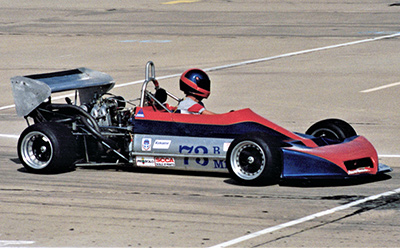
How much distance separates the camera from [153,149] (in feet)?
32.9

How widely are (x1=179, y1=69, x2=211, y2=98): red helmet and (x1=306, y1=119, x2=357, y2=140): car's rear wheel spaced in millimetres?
1414

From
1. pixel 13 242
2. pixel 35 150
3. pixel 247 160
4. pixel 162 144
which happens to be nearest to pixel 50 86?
pixel 35 150

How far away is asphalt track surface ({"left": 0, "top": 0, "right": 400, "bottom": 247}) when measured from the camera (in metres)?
7.80

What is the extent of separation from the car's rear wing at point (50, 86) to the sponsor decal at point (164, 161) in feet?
5.55

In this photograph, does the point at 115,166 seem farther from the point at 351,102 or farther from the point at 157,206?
the point at 351,102

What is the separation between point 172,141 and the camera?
9930 mm

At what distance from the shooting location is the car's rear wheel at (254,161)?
919 centimetres

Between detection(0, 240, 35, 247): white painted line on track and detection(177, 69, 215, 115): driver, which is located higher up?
detection(177, 69, 215, 115): driver

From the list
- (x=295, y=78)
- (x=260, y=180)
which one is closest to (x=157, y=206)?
(x=260, y=180)

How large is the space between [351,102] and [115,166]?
6581mm

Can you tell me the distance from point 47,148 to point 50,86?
0.95 m

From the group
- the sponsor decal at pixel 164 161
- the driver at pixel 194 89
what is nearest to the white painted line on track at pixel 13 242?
the sponsor decal at pixel 164 161

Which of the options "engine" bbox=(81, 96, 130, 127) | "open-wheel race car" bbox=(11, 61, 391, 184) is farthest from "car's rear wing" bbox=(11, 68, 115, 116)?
"engine" bbox=(81, 96, 130, 127)

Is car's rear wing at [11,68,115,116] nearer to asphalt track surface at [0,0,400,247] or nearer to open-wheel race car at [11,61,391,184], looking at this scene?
open-wheel race car at [11,61,391,184]
